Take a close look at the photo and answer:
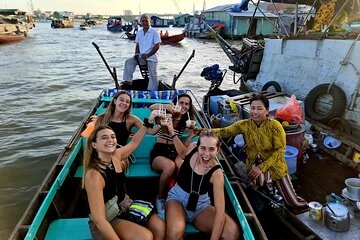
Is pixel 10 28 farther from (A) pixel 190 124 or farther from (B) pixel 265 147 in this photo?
(B) pixel 265 147

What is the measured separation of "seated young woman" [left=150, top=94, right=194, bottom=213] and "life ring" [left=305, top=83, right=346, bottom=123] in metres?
4.03

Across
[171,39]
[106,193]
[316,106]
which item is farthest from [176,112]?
[171,39]

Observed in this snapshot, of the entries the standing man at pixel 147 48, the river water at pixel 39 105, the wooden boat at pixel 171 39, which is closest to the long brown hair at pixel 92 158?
the river water at pixel 39 105

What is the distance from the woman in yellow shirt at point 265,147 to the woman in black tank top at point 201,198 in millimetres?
1025

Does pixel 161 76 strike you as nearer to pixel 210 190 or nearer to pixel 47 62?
pixel 47 62

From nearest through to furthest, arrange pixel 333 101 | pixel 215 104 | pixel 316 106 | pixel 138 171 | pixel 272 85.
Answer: pixel 138 171, pixel 333 101, pixel 316 106, pixel 215 104, pixel 272 85

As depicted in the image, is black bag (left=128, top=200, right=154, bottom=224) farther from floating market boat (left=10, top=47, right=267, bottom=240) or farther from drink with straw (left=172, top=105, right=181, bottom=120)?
drink with straw (left=172, top=105, right=181, bottom=120)

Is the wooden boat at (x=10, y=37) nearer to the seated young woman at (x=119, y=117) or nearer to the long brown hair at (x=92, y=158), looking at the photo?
the seated young woman at (x=119, y=117)

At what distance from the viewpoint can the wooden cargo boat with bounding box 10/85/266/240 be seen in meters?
2.99

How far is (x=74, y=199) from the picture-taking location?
13.5ft

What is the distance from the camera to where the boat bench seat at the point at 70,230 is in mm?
2961

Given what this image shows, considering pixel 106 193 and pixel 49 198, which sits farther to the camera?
pixel 49 198

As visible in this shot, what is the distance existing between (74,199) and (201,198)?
1.96m

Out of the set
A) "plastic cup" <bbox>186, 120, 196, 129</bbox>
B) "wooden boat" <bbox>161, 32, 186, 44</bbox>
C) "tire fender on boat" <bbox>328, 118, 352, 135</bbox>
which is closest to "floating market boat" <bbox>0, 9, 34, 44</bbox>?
"wooden boat" <bbox>161, 32, 186, 44</bbox>
